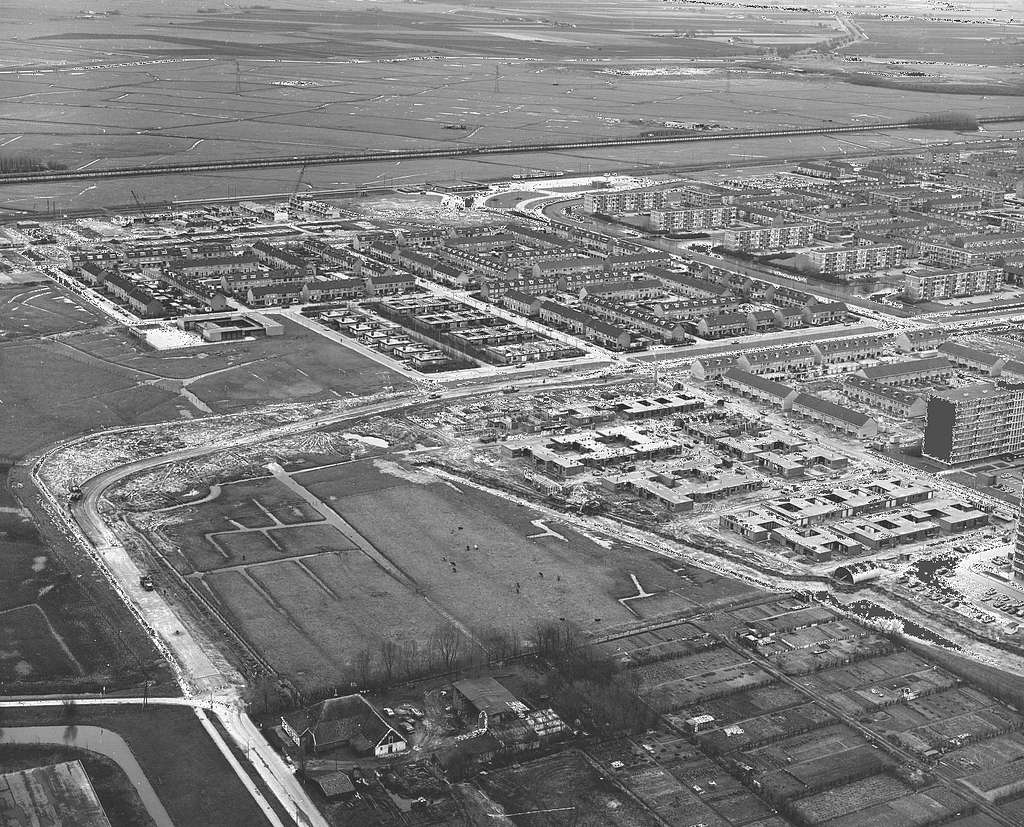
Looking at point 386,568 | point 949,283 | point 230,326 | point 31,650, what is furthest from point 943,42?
point 31,650

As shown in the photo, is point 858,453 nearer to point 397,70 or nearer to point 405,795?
point 405,795

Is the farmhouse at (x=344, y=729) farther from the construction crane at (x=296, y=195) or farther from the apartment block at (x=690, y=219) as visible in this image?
the construction crane at (x=296, y=195)

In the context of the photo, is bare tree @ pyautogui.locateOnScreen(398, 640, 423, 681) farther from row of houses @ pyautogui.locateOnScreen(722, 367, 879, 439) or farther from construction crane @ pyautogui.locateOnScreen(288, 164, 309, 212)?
construction crane @ pyautogui.locateOnScreen(288, 164, 309, 212)

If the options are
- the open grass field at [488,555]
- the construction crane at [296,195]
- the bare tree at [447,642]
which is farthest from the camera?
the construction crane at [296,195]

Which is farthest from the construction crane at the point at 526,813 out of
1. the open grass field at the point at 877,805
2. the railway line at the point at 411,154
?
the railway line at the point at 411,154

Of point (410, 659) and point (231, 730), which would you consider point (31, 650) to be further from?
point (410, 659)

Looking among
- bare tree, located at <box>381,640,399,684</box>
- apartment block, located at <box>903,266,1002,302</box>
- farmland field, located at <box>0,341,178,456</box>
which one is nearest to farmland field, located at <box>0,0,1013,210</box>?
farmland field, located at <box>0,341,178,456</box>

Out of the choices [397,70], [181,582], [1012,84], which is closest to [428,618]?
[181,582]
